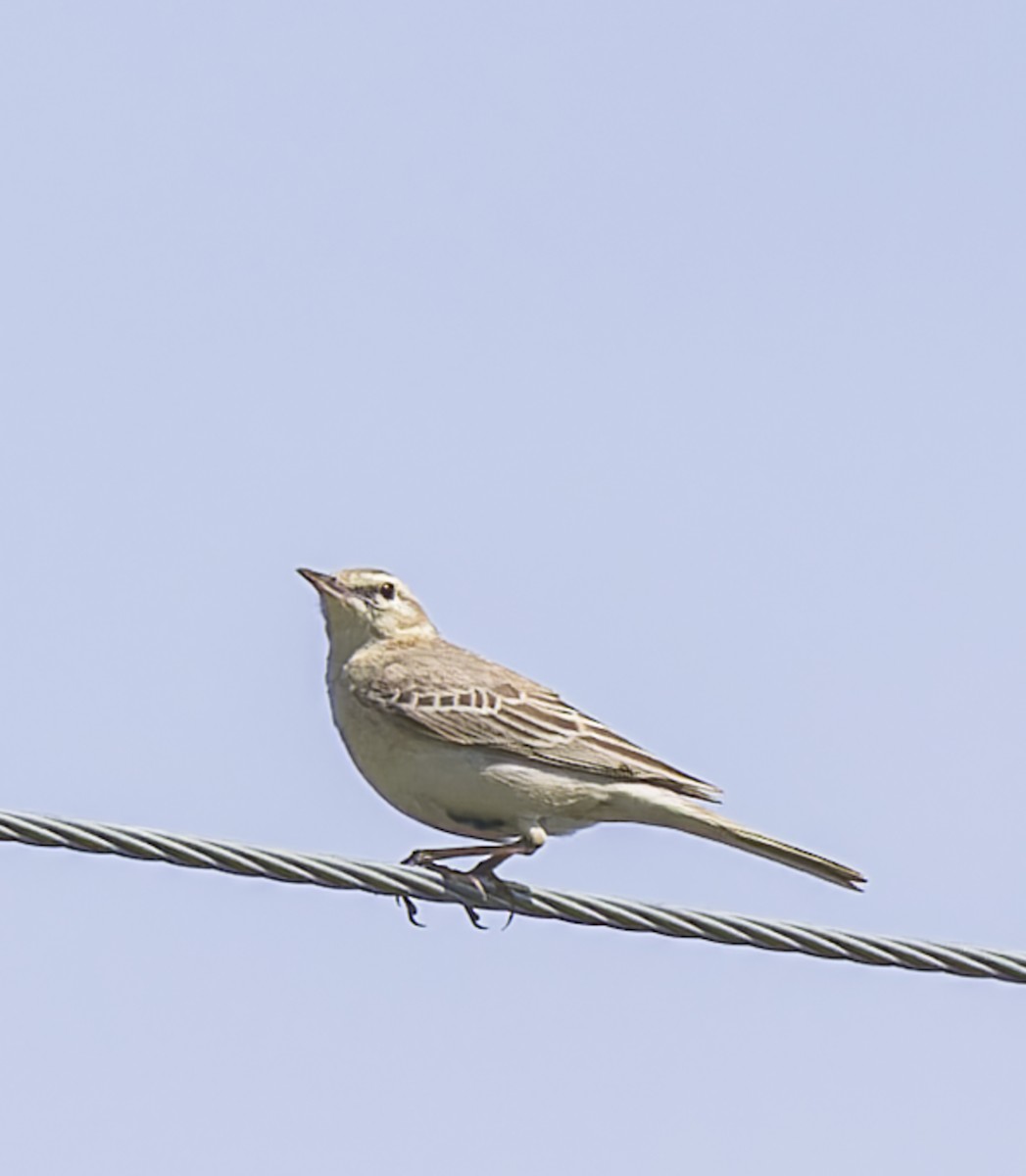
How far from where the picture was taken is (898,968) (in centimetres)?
998

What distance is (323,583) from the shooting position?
15516mm

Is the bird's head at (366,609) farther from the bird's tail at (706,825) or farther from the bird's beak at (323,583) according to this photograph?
the bird's tail at (706,825)

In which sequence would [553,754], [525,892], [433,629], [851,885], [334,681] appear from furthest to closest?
[433,629], [334,681], [553,754], [851,885], [525,892]

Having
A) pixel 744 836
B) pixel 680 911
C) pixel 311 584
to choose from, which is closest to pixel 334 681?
pixel 311 584

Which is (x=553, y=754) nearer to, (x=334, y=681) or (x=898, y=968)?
(x=334, y=681)

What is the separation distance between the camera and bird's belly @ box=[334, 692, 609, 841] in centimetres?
1331

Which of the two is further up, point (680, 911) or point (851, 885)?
point (851, 885)

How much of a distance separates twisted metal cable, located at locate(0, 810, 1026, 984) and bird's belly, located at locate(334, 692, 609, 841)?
2726 millimetres

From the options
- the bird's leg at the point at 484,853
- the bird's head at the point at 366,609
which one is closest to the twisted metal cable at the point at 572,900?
the bird's leg at the point at 484,853

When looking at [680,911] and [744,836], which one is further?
[744,836]

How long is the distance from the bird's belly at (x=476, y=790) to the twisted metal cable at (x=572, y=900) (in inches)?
107

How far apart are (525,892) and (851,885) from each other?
207 centimetres

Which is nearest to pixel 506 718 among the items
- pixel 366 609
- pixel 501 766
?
pixel 501 766

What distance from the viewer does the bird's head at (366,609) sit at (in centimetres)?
1528
